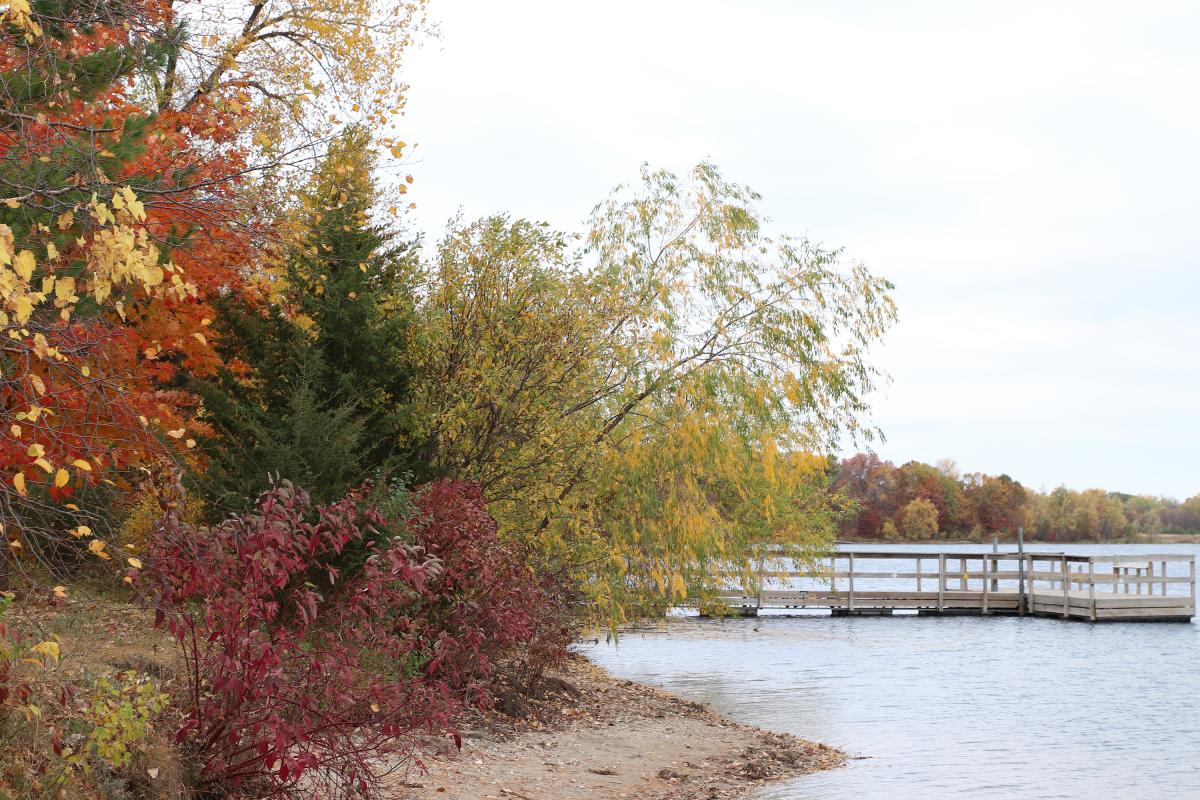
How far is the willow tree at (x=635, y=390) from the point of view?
13945 mm

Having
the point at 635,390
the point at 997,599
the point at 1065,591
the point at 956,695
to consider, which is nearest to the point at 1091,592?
the point at 1065,591

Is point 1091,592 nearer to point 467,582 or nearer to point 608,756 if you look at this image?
point 608,756

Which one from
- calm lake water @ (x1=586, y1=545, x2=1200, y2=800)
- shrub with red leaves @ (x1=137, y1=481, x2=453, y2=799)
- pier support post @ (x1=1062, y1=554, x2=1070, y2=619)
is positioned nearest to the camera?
→ shrub with red leaves @ (x1=137, y1=481, x2=453, y2=799)

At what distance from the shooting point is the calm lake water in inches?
546

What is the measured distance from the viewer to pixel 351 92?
17.8m

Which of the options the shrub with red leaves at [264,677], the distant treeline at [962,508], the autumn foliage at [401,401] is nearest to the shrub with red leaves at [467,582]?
the autumn foliage at [401,401]

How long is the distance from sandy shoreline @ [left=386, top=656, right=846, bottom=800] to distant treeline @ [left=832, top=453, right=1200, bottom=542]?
6182cm

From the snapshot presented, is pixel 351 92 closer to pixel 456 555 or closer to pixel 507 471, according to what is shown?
pixel 507 471

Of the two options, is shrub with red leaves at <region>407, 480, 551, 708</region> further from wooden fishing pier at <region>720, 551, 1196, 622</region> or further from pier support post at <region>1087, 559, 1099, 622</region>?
pier support post at <region>1087, 559, 1099, 622</region>

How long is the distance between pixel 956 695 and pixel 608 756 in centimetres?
1177

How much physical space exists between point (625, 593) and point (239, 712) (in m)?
8.89

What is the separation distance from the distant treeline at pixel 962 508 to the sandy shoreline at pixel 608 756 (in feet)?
203

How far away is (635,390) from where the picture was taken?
15336 mm

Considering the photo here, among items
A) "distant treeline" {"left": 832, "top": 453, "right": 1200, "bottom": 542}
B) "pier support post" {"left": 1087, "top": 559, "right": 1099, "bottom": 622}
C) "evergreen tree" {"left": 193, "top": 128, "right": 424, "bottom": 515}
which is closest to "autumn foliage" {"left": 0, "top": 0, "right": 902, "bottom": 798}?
"evergreen tree" {"left": 193, "top": 128, "right": 424, "bottom": 515}
